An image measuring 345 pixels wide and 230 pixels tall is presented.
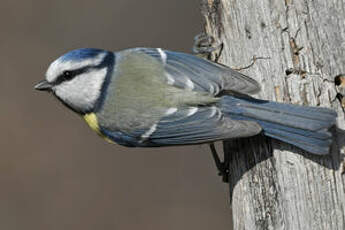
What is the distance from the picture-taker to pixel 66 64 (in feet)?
7.98

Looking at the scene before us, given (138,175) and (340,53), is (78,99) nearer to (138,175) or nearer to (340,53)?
(340,53)

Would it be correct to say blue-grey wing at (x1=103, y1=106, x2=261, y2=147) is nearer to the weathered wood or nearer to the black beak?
the weathered wood

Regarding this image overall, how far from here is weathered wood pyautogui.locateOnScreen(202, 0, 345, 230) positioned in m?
2.16

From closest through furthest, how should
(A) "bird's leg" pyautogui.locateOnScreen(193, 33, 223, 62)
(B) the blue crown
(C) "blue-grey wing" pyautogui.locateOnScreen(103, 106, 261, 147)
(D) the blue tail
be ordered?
(D) the blue tail < (C) "blue-grey wing" pyautogui.locateOnScreen(103, 106, 261, 147) < (B) the blue crown < (A) "bird's leg" pyautogui.locateOnScreen(193, 33, 223, 62)

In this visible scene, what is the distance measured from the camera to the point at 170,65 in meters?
2.44

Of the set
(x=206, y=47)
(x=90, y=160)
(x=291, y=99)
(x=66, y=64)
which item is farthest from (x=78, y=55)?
(x=90, y=160)

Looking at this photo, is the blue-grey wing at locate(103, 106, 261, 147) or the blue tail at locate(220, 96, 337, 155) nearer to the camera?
the blue tail at locate(220, 96, 337, 155)

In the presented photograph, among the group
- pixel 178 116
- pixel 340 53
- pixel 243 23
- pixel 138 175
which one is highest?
pixel 243 23

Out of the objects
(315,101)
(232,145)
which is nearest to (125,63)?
(232,145)

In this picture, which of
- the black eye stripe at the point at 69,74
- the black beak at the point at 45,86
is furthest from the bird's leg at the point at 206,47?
the black beak at the point at 45,86

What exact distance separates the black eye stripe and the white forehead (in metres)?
0.01

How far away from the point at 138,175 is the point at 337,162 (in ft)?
8.98

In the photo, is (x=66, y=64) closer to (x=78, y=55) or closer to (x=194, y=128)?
(x=78, y=55)

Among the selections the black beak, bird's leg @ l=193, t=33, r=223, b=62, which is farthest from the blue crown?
bird's leg @ l=193, t=33, r=223, b=62
